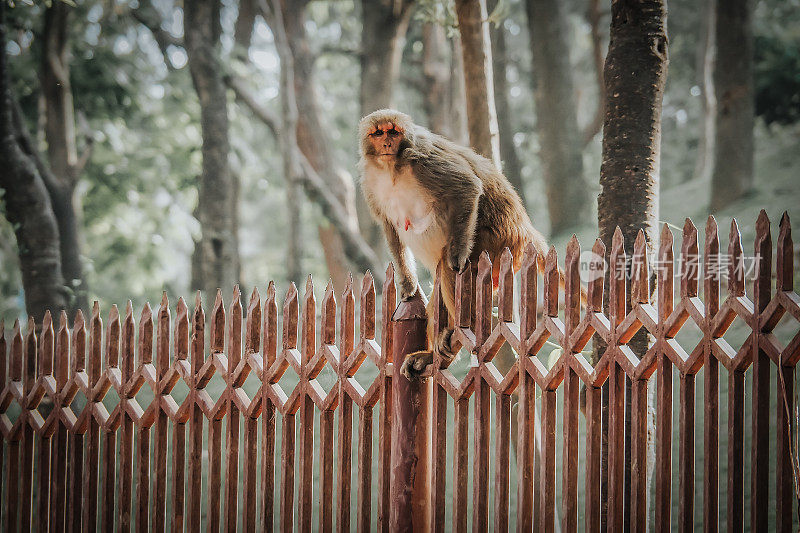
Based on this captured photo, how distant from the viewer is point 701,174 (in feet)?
46.3

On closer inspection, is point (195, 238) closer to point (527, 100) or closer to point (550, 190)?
point (550, 190)

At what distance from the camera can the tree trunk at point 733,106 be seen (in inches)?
391

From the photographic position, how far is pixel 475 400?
317cm

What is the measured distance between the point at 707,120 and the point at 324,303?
36.8 ft

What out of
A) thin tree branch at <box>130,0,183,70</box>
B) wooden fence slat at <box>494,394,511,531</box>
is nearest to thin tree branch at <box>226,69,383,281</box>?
thin tree branch at <box>130,0,183,70</box>

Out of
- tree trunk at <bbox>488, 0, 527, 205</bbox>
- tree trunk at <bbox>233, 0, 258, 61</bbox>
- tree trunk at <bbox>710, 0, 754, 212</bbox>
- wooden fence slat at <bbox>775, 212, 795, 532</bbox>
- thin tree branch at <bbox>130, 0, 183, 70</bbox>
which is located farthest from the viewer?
tree trunk at <bbox>233, 0, 258, 61</bbox>

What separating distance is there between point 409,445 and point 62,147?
848cm

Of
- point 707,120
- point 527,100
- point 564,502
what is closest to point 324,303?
point 564,502

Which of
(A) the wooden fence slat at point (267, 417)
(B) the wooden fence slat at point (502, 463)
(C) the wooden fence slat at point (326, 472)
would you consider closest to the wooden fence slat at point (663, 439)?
(B) the wooden fence slat at point (502, 463)

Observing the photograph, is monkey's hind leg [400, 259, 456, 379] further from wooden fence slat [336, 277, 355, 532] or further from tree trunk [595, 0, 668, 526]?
tree trunk [595, 0, 668, 526]

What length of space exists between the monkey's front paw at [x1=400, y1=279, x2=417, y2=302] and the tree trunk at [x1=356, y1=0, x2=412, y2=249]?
783 centimetres

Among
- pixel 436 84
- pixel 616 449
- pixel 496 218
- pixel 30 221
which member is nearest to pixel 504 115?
pixel 436 84

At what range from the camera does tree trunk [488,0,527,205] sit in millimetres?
10836

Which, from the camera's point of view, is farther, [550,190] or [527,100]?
[527,100]
